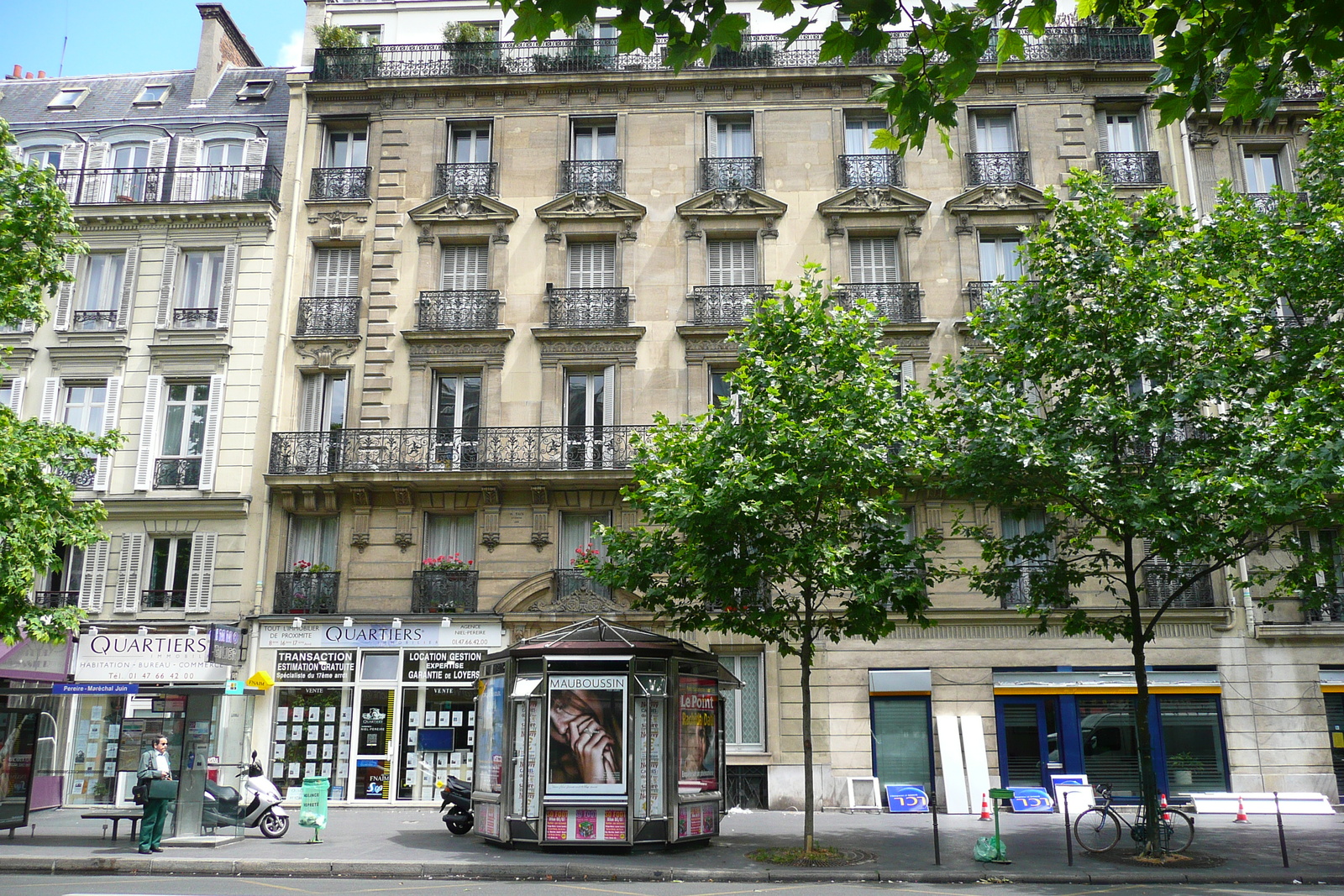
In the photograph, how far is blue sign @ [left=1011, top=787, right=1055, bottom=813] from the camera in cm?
1997

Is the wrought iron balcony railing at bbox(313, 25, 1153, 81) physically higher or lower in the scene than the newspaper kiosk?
higher

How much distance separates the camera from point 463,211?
79.0 ft

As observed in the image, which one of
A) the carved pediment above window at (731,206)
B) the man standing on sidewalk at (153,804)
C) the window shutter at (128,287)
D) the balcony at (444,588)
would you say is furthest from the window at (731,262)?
the man standing on sidewalk at (153,804)

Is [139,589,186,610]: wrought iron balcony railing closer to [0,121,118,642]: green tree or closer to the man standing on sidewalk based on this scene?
[0,121,118,642]: green tree

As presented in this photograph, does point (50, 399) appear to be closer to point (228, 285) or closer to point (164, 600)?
point (228, 285)

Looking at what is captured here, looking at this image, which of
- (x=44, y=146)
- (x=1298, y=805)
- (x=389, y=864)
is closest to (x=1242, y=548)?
Answer: (x=1298, y=805)

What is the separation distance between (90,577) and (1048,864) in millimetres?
19775

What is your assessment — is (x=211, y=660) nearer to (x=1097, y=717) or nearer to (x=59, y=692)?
(x=59, y=692)

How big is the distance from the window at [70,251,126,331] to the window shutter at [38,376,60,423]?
134 centimetres

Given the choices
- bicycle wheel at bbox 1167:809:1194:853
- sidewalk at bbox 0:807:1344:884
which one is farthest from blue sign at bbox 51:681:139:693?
bicycle wheel at bbox 1167:809:1194:853

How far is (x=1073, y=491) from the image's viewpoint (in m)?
14.3

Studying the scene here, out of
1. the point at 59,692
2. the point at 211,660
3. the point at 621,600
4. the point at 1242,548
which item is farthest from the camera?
the point at 621,600

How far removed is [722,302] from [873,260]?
3.72 m

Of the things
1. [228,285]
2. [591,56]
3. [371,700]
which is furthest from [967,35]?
[228,285]
